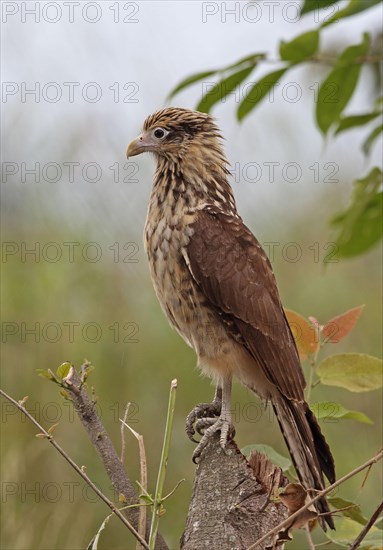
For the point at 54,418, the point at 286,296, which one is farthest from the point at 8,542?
the point at 286,296

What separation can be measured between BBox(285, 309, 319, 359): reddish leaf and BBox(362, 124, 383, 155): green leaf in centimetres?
50

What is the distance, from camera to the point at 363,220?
7.25ft

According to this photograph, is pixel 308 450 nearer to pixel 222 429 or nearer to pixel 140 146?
pixel 222 429

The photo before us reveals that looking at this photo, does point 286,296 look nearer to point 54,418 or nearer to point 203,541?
point 54,418

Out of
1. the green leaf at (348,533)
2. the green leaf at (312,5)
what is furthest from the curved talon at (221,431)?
the green leaf at (312,5)

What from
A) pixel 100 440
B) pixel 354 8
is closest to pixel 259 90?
pixel 354 8

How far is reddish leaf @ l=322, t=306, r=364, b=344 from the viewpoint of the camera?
2.51 metres

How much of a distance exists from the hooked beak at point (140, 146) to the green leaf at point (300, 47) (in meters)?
1.79

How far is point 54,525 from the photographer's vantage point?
392 cm

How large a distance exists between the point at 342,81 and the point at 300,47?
0.13m

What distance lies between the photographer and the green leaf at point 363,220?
2.19 meters

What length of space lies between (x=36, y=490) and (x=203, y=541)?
79.7 inches

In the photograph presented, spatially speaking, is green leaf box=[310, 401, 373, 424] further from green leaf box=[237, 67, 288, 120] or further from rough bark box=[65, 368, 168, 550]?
green leaf box=[237, 67, 288, 120]

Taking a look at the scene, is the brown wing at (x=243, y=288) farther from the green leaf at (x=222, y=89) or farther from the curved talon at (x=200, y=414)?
the green leaf at (x=222, y=89)
